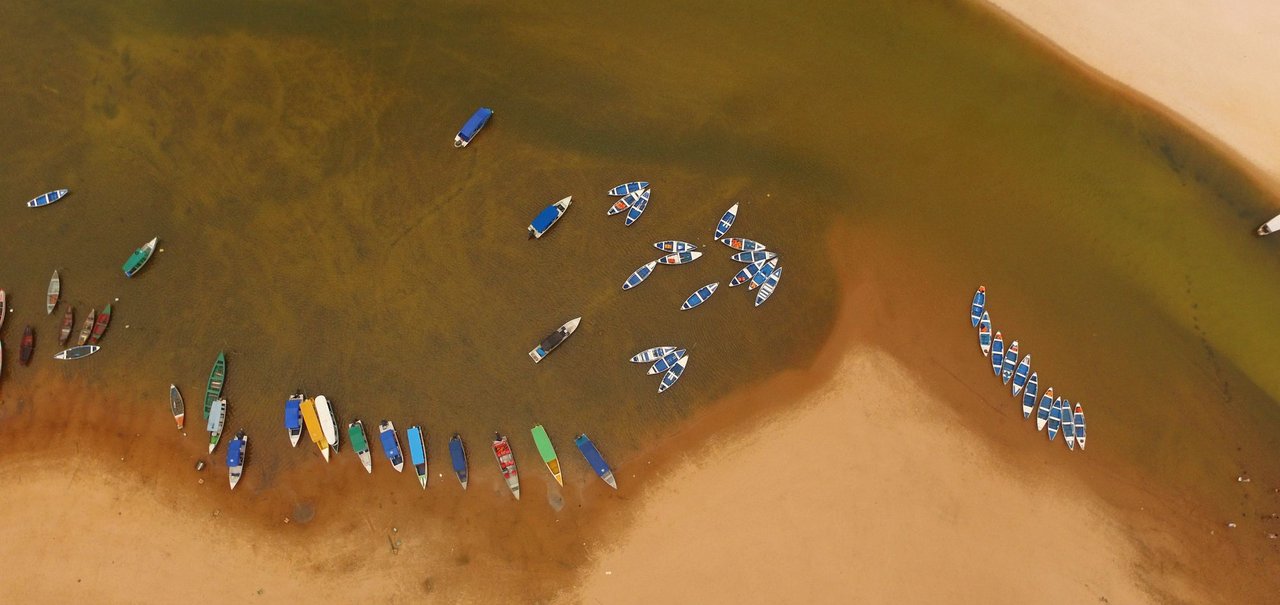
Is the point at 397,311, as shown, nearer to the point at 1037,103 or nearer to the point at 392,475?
the point at 392,475

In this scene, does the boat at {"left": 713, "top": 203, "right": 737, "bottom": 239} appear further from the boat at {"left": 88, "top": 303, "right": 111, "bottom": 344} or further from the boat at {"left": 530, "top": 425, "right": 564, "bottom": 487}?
the boat at {"left": 88, "top": 303, "right": 111, "bottom": 344}

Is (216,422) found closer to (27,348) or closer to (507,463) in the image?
(27,348)

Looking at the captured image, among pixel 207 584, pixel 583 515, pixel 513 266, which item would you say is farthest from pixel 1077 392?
pixel 207 584

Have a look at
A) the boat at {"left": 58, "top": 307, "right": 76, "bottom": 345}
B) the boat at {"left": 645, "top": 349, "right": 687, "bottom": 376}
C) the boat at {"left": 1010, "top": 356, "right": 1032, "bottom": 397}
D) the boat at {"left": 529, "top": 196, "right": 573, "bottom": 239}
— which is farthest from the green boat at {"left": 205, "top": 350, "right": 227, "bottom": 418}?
the boat at {"left": 1010, "top": 356, "right": 1032, "bottom": 397}

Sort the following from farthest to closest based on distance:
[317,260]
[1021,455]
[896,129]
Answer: [896,129] < [317,260] < [1021,455]

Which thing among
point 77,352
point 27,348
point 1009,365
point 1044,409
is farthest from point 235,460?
point 1044,409

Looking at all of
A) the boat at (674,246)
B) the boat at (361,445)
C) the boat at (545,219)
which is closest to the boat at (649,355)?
the boat at (674,246)
